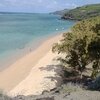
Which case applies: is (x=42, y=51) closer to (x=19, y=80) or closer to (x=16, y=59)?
(x=16, y=59)

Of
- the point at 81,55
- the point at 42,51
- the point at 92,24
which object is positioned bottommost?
the point at 42,51

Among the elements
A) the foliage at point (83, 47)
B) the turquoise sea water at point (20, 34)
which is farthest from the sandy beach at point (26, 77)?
the turquoise sea water at point (20, 34)

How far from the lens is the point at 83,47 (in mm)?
21484

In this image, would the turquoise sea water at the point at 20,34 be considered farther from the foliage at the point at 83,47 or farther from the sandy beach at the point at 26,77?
the foliage at the point at 83,47

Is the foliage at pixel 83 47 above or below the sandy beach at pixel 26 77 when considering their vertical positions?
above

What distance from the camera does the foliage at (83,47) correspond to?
70.0ft

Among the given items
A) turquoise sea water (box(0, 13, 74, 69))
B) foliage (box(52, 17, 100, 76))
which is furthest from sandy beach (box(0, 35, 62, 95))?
turquoise sea water (box(0, 13, 74, 69))

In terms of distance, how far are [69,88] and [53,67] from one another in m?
15.0

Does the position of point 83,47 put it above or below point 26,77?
above

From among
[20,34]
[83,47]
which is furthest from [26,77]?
[20,34]

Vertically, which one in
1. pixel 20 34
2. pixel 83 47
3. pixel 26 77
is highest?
pixel 83 47

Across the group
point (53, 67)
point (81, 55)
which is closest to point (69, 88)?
point (81, 55)

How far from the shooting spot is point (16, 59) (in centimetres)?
3588

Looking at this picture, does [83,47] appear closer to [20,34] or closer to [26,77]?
[26,77]
